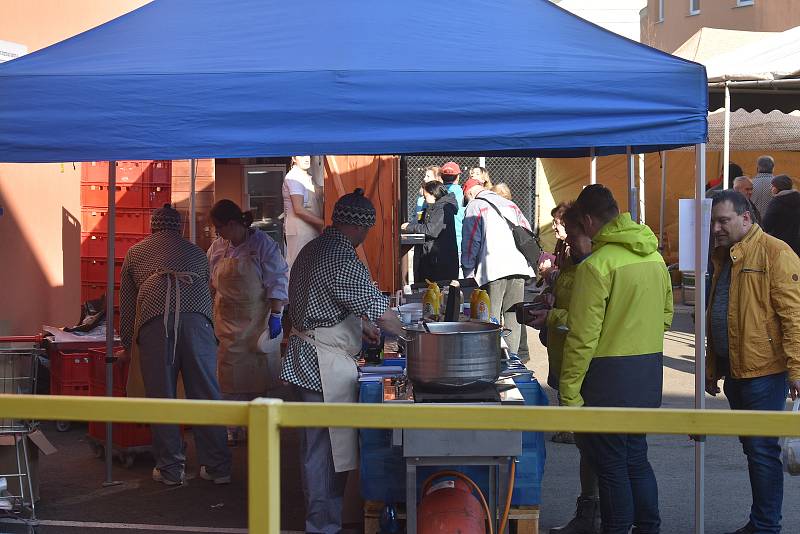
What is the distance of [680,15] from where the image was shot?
29734 millimetres

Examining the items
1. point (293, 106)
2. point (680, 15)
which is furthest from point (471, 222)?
point (680, 15)

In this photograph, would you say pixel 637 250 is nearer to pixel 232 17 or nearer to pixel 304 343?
pixel 304 343

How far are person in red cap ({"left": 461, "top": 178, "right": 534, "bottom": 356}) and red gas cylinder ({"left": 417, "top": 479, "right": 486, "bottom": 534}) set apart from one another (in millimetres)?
4897

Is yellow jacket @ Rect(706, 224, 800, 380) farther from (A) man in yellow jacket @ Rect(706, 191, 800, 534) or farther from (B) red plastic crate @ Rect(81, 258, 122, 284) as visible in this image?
(B) red plastic crate @ Rect(81, 258, 122, 284)

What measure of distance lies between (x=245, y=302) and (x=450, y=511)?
135 inches

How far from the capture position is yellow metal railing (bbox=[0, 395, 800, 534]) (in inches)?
99.3

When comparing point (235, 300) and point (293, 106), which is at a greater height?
point (293, 106)

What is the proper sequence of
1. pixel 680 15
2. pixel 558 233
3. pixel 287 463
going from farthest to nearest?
1. pixel 680 15
2. pixel 558 233
3. pixel 287 463

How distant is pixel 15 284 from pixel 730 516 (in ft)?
21.7

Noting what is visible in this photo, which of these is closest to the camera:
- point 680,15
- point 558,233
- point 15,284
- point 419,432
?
point 419,432

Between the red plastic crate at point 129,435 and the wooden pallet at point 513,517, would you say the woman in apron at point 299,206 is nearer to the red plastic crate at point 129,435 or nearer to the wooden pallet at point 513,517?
the red plastic crate at point 129,435

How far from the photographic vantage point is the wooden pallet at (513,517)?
484 cm

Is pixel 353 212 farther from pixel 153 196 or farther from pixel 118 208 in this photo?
pixel 118 208

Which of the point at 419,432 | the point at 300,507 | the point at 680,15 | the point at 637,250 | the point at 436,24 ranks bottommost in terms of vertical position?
the point at 300,507
